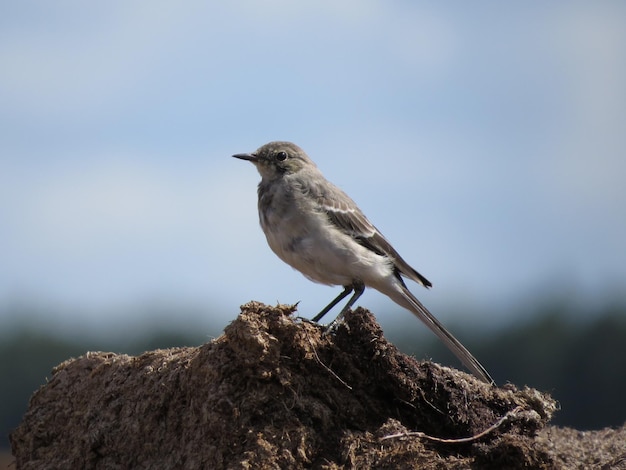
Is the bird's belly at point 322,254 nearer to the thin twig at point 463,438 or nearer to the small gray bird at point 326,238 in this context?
the small gray bird at point 326,238

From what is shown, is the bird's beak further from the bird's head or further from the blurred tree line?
the blurred tree line

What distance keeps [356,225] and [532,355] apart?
25617mm

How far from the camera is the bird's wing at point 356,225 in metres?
10.6

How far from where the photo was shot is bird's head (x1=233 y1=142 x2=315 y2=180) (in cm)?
1118

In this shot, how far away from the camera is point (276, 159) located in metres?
11.2

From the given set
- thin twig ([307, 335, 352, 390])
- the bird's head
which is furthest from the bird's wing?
thin twig ([307, 335, 352, 390])

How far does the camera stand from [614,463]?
9.20 metres

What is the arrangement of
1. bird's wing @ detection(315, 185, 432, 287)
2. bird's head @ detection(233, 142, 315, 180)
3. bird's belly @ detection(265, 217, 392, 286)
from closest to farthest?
bird's belly @ detection(265, 217, 392, 286)
bird's wing @ detection(315, 185, 432, 287)
bird's head @ detection(233, 142, 315, 180)

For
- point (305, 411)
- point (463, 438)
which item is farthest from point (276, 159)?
point (463, 438)

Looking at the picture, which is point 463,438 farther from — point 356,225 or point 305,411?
point 356,225

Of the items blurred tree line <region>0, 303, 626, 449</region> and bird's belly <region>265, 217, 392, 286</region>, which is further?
blurred tree line <region>0, 303, 626, 449</region>

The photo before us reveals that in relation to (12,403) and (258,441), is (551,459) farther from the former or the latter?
(12,403)

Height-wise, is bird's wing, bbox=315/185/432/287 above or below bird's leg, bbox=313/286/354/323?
above

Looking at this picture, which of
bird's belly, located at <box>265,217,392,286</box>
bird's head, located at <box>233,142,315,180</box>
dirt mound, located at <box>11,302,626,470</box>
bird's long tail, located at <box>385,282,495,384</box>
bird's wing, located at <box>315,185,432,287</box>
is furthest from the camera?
bird's head, located at <box>233,142,315,180</box>
